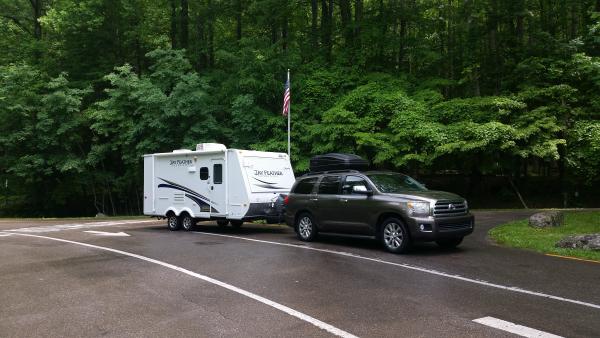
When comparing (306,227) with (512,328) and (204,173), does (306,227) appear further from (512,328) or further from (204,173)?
(512,328)

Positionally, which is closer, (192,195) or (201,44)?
(192,195)

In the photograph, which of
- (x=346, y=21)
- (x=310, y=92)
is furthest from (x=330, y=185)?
(x=346, y=21)

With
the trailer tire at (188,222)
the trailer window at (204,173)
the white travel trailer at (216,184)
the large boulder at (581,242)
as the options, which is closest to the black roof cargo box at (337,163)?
the white travel trailer at (216,184)

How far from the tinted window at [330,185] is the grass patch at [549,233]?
4337mm

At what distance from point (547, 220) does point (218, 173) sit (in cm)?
986

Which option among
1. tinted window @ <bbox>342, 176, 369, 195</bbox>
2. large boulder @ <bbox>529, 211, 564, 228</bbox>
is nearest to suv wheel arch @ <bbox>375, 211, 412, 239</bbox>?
tinted window @ <bbox>342, 176, 369, 195</bbox>

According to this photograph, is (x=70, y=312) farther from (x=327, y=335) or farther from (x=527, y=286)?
(x=527, y=286)

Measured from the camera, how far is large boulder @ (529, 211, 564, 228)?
14.4 meters

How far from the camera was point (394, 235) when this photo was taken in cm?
1120

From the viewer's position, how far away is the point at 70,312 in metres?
6.69

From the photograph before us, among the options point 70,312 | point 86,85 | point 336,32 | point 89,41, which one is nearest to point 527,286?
point 70,312

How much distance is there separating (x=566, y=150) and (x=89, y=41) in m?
29.9

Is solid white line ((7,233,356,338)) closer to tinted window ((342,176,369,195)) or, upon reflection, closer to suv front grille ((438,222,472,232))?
tinted window ((342,176,369,195))

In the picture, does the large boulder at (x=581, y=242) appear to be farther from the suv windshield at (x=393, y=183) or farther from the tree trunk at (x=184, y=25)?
the tree trunk at (x=184, y=25)
